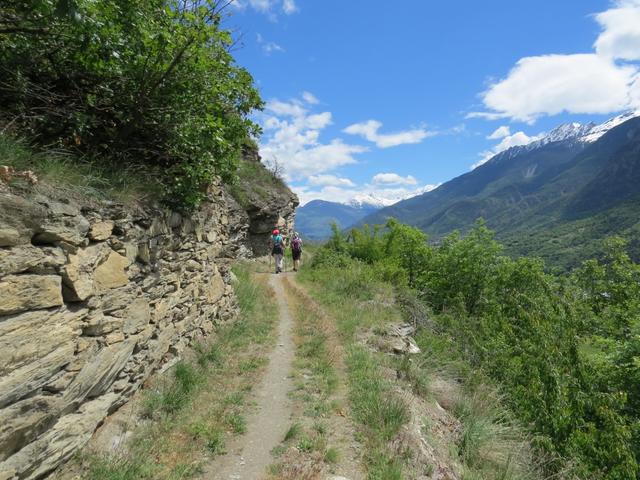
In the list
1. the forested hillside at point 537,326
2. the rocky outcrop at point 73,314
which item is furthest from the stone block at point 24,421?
the forested hillside at point 537,326

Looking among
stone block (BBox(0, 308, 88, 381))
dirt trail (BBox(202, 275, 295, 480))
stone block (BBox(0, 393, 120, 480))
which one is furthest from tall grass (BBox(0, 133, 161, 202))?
dirt trail (BBox(202, 275, 295, 480))

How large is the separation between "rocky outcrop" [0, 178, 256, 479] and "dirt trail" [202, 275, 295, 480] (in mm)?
1947

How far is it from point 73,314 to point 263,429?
140 inches

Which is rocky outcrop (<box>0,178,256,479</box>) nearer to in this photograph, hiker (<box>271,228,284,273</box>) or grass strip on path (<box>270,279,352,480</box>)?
grass strip on path (<box>270,279,352,480</box>)

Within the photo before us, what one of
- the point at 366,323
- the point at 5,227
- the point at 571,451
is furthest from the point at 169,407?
the point at 571,451

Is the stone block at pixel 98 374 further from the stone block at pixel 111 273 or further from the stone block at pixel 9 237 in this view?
the stone block at pixel 9 237

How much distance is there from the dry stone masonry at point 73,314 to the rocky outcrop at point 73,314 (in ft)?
0.04

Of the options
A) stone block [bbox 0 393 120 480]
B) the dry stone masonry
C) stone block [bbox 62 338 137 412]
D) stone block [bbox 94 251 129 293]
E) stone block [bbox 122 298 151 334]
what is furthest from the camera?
stone block [bbox 122 298 151 334]

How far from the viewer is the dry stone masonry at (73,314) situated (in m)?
3.68

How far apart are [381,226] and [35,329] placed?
71.1ft

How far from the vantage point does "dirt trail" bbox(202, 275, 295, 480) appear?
5102 millimetres

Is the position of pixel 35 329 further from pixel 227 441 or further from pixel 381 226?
pixel 381 226

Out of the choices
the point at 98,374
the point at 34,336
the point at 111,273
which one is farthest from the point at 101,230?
the point at 98,374

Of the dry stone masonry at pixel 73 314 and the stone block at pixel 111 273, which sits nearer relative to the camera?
the dry stone masonry at pixel 73 314
